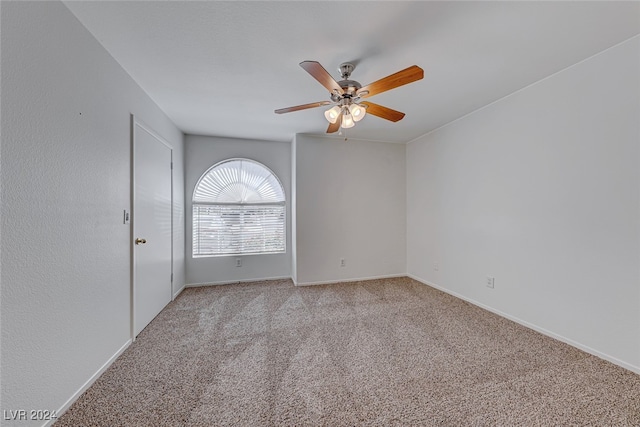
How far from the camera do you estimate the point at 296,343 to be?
2104 mm

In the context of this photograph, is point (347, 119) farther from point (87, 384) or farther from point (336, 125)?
point (87, 384)

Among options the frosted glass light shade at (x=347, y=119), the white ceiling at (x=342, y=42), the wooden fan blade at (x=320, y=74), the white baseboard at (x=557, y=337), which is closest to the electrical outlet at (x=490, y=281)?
the white baseboard at (x=557, y=337)

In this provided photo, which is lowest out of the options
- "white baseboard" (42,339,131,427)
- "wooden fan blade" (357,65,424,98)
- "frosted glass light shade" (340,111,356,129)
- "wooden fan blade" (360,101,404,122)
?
"white baseboard" (42,339,131,427)

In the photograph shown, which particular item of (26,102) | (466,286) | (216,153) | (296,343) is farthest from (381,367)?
(216,153)

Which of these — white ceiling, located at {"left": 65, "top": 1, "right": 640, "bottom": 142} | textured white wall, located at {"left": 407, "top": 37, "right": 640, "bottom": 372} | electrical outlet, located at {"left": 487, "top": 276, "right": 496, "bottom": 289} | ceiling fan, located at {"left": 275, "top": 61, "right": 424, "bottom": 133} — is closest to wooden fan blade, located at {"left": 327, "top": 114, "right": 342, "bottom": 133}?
ceiling fan, located at {"left": 275, "top": 61, "right": 424, "bottom": 133}

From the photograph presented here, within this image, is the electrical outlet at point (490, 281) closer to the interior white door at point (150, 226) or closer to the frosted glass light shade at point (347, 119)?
the frosted glass light shade at point (347, 119)

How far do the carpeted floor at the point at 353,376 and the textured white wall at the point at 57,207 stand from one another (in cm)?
38

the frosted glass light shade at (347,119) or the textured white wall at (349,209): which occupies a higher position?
the frosted glass light shade at (347,119)

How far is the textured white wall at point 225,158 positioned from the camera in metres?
Answer: 3.66

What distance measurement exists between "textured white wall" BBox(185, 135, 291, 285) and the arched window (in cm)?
9

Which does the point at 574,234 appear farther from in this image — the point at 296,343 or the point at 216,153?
the point at 216,153

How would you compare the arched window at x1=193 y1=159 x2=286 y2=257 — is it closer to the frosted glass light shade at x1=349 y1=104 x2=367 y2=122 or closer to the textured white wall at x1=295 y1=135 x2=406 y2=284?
the textured white wall at x1=295 y1=135 x2=406 y2=284

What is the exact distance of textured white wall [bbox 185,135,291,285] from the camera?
3.66 metres

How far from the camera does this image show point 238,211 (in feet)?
12.6
